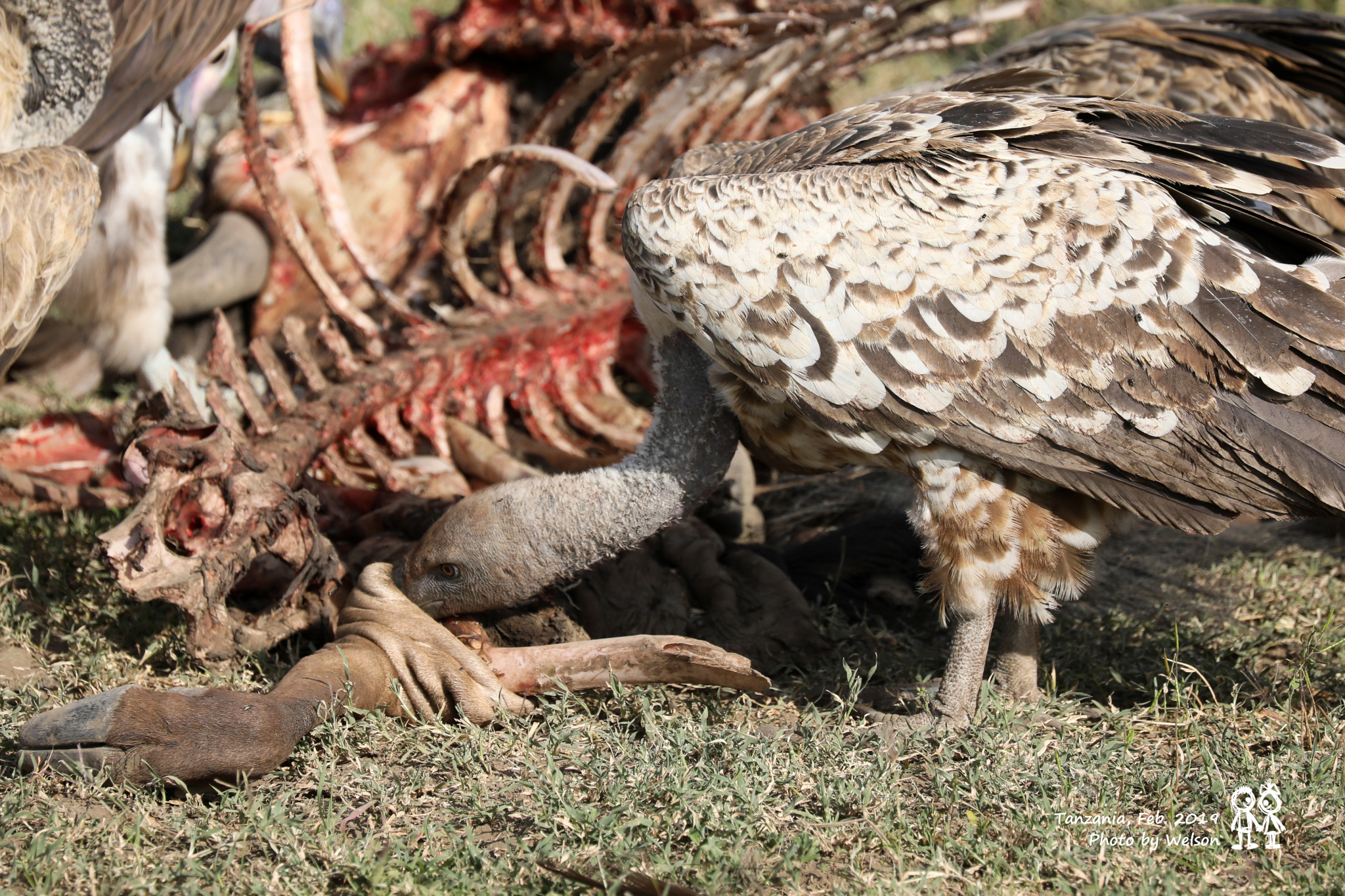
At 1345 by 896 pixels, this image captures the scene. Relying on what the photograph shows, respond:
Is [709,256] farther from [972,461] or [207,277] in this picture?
[207,277]

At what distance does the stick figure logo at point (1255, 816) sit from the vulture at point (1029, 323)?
0.57 m

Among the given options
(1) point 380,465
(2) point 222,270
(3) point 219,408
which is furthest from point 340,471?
(2) point 222,270

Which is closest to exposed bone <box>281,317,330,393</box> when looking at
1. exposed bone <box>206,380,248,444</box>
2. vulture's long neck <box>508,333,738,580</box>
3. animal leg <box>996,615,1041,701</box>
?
exposed bone <box>206,380,248,444</box>

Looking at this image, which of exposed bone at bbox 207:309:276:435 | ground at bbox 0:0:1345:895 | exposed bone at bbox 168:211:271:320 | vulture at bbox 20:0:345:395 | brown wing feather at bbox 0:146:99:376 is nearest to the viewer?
ground at bbox 0:0:1345:895

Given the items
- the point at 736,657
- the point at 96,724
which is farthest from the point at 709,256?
the point at 96,724

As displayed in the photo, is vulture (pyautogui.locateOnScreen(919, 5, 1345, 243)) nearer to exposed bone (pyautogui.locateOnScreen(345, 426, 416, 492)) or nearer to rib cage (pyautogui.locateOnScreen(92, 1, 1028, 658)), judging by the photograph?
rib cage (pyautogui.locateOnScreen(92, 1, 1028, 658))

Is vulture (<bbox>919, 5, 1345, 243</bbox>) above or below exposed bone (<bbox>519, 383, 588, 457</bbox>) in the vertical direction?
above

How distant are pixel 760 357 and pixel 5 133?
7.82 ft

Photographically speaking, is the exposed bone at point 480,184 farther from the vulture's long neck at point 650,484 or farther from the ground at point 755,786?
the ground at point 755,786

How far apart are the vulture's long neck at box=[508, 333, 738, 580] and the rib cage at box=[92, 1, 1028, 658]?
691 millimetres

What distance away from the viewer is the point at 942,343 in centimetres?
245

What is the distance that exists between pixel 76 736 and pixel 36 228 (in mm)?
1372

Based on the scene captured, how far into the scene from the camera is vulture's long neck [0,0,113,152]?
318cm

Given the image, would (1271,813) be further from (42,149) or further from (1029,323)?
(42,149)
